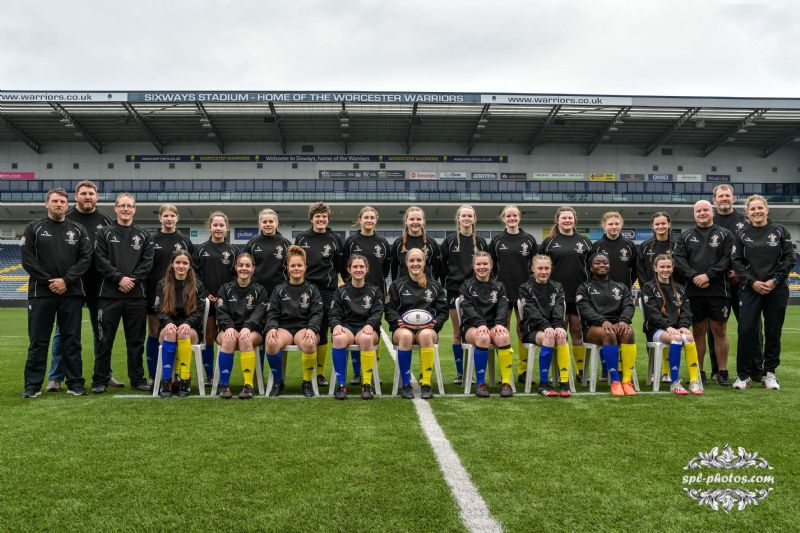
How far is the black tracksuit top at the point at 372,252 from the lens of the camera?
235 inches

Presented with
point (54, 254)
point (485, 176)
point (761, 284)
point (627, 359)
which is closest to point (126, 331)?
point (54, 254)

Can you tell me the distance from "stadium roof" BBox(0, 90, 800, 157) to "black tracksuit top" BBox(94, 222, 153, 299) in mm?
25859

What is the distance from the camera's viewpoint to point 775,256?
5445 millimetres

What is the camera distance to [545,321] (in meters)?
5.30

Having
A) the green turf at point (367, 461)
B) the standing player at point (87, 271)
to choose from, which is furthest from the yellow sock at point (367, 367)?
the standing player at point (87, 271)

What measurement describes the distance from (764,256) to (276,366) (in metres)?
4.72

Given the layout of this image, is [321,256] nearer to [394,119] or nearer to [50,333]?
[50,333]

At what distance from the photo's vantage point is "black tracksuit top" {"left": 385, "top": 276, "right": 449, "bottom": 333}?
5.38 metres

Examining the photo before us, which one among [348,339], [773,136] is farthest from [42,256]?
[773,136]

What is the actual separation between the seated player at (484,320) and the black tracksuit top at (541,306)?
0.67 ft

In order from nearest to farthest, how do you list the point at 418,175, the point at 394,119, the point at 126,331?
the point at 126,331 < the point at 394,119 < the point at 418,175

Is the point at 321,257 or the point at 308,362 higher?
the point at 321,257

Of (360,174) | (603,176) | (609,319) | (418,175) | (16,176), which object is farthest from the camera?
(603,176)

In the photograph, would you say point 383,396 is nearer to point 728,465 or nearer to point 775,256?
point 728,465
